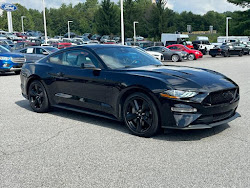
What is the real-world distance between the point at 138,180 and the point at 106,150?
110 centimetres

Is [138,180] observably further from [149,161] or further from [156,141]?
[156,141]

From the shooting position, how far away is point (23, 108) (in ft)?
25.0

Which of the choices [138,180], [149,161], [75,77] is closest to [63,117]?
[75,77]

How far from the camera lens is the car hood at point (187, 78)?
16.0ft

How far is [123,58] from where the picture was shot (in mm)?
6008

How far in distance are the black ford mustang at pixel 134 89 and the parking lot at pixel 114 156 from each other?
333 mm

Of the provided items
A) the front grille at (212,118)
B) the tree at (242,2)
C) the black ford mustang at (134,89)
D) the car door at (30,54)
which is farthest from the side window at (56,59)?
the tree at (242,2)

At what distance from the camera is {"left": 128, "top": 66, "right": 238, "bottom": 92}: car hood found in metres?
4.89

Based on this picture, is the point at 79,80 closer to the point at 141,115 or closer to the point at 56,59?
the point at 56,59

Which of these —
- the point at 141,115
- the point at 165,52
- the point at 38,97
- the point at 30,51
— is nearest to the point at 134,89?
the point at 141,115

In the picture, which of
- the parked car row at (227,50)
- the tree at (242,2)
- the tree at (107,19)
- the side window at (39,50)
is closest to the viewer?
the side window at (39,50)

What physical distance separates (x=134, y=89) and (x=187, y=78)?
33.0 inches

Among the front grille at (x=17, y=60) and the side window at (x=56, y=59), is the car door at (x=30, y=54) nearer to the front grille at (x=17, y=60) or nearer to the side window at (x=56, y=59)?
the front grille at (x=17, y=60)

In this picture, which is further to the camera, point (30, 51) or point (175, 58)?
point (175, 58)
